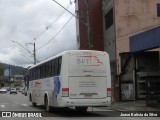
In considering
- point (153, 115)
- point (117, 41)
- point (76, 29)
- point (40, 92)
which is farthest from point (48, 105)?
point (76, 29)

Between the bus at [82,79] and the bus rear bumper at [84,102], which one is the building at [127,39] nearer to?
the bus at [82,79]

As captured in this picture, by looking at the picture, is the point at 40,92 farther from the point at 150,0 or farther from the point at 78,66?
the point at 150,0

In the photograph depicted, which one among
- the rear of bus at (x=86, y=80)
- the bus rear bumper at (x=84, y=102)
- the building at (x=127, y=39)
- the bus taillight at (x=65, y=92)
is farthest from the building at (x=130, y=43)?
the bus taillight at (x=65, y=92)

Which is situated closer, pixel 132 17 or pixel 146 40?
pixel 146 40

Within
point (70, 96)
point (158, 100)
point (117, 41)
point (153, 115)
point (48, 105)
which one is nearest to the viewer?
point (70, 96)

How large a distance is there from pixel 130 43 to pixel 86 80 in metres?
14.2

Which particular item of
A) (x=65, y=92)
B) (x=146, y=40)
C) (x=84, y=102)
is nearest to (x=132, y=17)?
(x=146, y=40)

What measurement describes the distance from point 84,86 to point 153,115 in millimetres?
4224

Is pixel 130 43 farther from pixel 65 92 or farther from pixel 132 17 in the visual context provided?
pixel 132 17

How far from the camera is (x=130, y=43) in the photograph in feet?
119

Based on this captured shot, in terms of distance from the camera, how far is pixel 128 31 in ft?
182

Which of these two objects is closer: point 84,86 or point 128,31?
point 84,86

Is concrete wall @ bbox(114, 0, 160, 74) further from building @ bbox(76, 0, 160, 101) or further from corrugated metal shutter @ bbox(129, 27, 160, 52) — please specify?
corrugated metal shutter @ bbox(129, 27, 160, 52)

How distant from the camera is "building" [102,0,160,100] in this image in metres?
37.1
